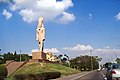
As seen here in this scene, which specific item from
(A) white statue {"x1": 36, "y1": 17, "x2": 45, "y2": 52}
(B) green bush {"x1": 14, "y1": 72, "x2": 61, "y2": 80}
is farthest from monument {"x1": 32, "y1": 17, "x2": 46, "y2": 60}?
(B) green bush {"x1": 14, "y1": 72, "x2": 61, "y2": 80}

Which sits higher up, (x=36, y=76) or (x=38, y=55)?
(x=38, y=55)

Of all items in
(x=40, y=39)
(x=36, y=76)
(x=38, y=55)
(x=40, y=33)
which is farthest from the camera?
(x=40, y=33)

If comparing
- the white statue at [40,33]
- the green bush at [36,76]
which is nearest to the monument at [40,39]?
the white statue at [40,33]

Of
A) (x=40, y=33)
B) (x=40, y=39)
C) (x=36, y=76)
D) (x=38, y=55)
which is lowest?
(x=36, y=76)

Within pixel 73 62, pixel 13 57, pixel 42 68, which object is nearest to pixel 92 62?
pixel 73 62

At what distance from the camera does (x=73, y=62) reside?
144000 millimetres

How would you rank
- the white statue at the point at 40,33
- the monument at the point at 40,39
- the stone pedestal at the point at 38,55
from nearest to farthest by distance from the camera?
1. the stone pedestal at the point at 38,55
2. the monument at the point at 40,39
3. the white statue at the point at 40,33

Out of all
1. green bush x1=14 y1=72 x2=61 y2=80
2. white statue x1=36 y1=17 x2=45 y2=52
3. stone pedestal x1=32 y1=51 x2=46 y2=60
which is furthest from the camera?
white statue x1=36 y1=17 x2=45 y2=52

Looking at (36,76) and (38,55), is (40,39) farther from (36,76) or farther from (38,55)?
(36,76)

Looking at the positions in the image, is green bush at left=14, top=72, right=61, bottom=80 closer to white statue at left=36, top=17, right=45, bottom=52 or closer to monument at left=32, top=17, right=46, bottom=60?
monument at left=32, top=17, right=46, bottom=60

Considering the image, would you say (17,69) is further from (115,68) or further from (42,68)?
(115,68)

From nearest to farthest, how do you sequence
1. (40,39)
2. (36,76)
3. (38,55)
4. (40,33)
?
(36,76) → (38,55) → (40,39) → (40,33)

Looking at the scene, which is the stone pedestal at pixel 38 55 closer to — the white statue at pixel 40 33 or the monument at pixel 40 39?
the monument at pixel 40 39

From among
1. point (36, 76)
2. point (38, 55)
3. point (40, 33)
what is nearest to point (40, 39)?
point (40, 33)
